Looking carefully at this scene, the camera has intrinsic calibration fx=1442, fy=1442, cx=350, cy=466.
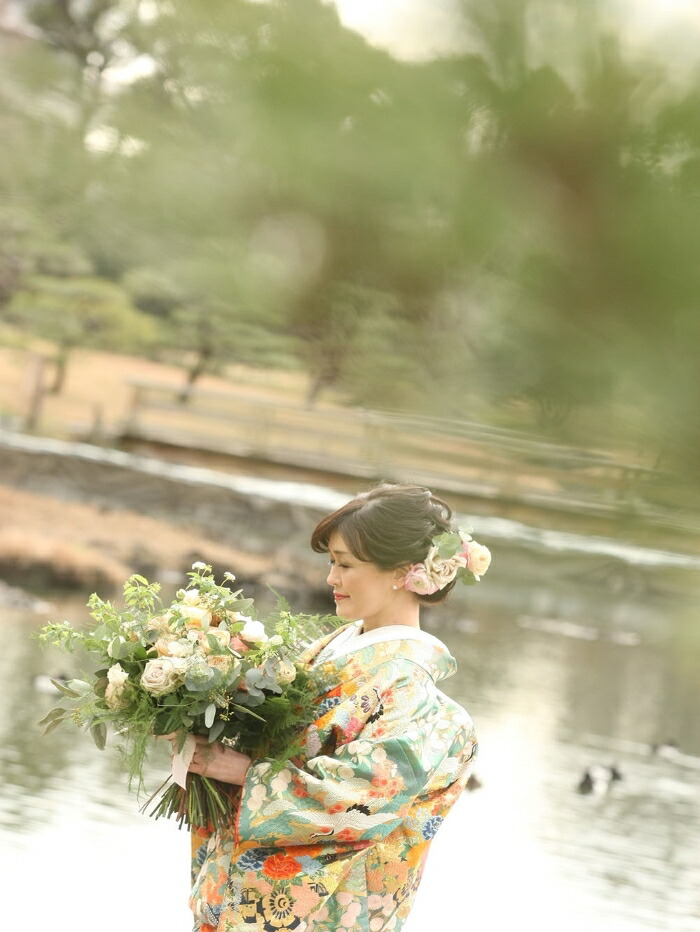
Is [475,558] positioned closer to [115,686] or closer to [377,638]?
[377,638]

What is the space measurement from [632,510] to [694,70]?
30 centimetres

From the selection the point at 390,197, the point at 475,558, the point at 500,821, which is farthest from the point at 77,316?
the point at 390,197

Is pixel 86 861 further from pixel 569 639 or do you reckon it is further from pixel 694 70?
pixel 569 639

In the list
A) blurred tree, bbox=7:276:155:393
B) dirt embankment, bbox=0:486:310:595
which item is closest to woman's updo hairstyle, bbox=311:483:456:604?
blurred tree, bbox=7:276:155:393

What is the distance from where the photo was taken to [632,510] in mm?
958

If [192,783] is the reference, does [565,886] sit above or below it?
below

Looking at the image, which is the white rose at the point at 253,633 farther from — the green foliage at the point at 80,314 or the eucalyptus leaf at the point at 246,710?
the green foliage at the point at 80,314

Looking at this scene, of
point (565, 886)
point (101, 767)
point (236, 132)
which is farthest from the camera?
point (101, 767)

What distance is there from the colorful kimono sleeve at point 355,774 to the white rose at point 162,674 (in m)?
0.16

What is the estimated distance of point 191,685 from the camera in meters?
1.71

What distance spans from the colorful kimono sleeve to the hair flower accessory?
0.35ft

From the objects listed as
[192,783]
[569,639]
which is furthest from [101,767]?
[569,639]

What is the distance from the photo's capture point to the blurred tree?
1261cm

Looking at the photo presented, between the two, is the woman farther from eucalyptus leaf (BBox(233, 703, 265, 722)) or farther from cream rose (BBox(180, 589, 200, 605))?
cream rose (BBox(180, 589, 200, 605))
